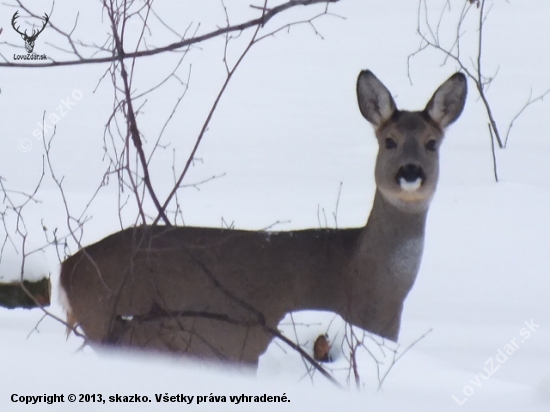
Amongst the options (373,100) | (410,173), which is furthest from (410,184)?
(373,100)

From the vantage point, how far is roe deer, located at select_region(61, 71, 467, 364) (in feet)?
14.9

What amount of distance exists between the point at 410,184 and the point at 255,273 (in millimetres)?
860

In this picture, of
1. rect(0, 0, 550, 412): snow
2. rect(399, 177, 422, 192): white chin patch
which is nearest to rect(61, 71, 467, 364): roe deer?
rect(399, 177, 422, 192): white chin patch

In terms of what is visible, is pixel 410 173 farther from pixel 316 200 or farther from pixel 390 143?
pixel 316 200

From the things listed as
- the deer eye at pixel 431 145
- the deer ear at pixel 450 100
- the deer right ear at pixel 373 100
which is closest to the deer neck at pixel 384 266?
the deer eye at pixel 431 145

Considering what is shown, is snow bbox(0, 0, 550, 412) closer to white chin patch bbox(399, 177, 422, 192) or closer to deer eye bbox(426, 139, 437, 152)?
white chin patch bbox(399, 177, 422, 192)

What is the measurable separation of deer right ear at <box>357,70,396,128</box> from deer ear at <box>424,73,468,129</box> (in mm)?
222

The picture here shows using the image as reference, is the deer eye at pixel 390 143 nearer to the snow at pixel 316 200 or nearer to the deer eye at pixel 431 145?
the deer eye at pixel 431 145

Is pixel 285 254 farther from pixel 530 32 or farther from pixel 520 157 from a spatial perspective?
pixel 530 32

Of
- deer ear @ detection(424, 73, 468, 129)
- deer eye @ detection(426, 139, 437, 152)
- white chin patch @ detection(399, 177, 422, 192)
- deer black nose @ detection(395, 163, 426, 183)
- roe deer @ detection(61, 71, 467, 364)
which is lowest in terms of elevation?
roe deer @ detection(61, 71, 467, 364)

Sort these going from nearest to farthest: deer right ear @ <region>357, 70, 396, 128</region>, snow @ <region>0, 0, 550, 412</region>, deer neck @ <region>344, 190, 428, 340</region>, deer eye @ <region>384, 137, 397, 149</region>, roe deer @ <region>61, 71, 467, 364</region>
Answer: snow @ <region>0, 0, 550, 412</region> → roe deer @ <region>61, 71, 467, 364</region> → deer neck @ <region>344, 190, 428, 340</region> → deer eye @ <region>384, 137, 397, 149</region> → deer right ear @ <region>357, 70, 396, 128</region>

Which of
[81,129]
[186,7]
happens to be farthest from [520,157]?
[186,7]

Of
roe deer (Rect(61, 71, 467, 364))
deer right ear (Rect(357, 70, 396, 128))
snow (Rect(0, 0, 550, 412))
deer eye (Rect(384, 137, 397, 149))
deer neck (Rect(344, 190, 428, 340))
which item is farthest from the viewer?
deer right ear (Rect(357, 70, 396, 128))

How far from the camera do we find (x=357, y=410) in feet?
9.07
